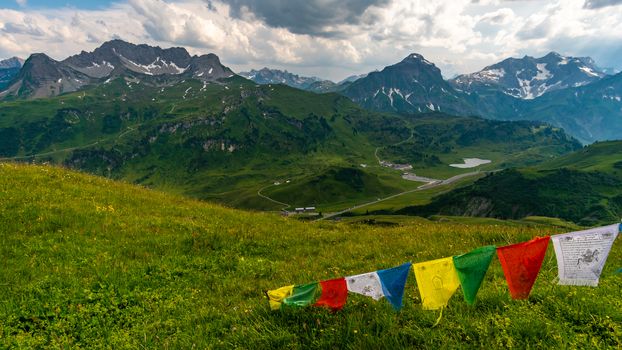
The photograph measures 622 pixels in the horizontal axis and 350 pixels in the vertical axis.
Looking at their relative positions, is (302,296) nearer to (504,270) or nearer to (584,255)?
(504,270)

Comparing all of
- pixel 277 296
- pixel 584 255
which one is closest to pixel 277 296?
pixel 277 296

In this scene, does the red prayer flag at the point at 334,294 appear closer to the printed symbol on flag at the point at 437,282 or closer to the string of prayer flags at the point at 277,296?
the string of prayer flags at the point at 277,296

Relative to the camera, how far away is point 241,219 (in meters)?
21.1

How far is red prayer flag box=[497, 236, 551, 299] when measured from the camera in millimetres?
7367

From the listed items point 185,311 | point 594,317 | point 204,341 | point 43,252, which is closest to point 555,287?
point 594,317

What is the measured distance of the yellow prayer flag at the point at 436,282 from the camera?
7203mm

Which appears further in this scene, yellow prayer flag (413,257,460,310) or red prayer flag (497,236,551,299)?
red prayer flag (497,236,551,299)

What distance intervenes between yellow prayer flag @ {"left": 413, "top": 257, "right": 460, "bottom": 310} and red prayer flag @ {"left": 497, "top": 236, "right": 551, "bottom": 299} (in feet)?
3.36

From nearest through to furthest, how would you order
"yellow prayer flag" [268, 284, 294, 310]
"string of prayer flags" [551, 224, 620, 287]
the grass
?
1. the grass
2. "string of prayer flags" [551, 224, 620, 287]
3. "yellow prayer flag" [268, 284, 294, 310]

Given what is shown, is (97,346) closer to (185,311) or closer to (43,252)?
(185,311)

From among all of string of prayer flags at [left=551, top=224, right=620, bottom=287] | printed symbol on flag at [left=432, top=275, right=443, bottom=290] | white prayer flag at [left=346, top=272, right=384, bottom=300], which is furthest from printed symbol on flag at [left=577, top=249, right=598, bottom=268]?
white prayer flag at [left=346, top=272, right=384, bottom=300]

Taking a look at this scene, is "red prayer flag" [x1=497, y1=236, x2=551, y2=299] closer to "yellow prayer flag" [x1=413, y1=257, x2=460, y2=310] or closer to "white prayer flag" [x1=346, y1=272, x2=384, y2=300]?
"yellow prayer flag" [x1=413, y1=257, x2=460, y2=310]

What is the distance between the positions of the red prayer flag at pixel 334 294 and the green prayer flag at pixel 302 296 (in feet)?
0.71

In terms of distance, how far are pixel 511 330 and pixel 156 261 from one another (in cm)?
1120
